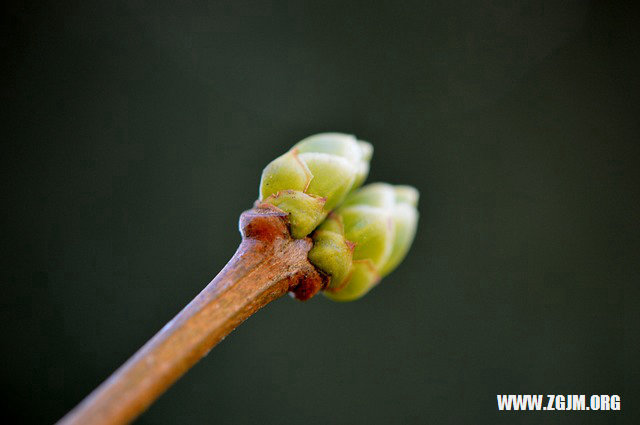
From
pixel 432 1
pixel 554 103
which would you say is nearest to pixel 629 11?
pixel 554 103

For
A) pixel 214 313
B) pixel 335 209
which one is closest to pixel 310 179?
Answer: pixel 335 209

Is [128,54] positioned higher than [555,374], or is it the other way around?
[128,54]

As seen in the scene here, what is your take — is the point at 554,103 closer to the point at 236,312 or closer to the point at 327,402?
the point at 327,402

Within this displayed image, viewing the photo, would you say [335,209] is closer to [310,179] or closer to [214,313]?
[310,179]

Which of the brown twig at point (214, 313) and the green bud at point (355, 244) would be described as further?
the green bud at point (355, 244)

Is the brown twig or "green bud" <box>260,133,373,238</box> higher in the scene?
"green bud" <box>260,133,373,238</box>

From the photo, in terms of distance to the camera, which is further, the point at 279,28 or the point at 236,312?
the point at 279,28
